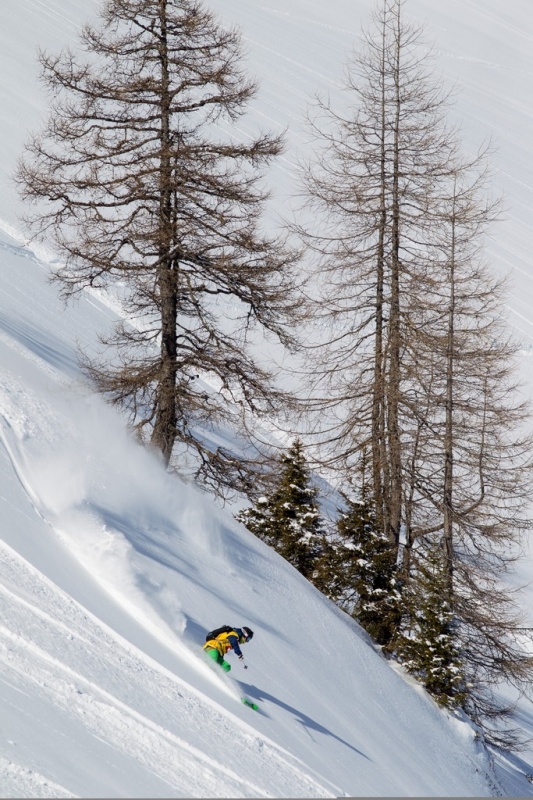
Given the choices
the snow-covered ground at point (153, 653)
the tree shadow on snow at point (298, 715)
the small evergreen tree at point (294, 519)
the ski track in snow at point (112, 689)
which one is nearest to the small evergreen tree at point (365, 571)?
the small evergreen tree at point (294, 519)

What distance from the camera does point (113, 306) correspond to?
26688mm

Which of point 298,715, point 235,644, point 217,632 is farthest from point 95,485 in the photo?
point 298,715

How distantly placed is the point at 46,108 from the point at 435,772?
39.1 metres

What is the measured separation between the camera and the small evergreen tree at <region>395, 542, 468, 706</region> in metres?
12.3

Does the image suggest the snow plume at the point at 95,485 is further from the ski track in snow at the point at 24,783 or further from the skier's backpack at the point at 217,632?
the ski track in snow at the point at 24,783

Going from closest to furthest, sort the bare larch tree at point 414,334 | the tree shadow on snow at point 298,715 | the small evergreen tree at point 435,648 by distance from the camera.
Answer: the tree shadow on snow at point 298,715
the small evergreen tree at point 435,648
the bare larch tree at point 414,334

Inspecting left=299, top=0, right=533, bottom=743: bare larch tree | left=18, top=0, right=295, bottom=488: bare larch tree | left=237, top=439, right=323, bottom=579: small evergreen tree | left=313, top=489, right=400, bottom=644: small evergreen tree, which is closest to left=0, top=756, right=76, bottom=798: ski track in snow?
left=18, top=0, right=295, bottom=488: bare larch tree

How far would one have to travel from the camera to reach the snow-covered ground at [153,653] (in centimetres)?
611

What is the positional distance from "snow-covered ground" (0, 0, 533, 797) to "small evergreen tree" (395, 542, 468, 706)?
311mm

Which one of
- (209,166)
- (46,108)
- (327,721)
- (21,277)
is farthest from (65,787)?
(46,108)

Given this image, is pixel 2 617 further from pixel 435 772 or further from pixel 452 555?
pixel 452 555

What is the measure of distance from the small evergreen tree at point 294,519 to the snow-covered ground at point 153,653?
2.18 m

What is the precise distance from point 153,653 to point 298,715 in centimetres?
173

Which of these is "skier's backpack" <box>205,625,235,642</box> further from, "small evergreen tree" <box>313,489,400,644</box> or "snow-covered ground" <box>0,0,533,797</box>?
"small evergreen tree" <box>313,489,400,644</box>
